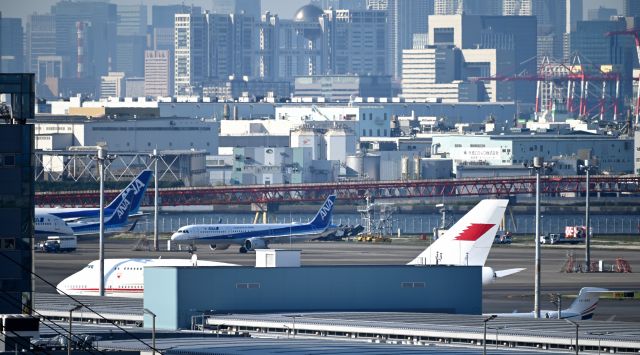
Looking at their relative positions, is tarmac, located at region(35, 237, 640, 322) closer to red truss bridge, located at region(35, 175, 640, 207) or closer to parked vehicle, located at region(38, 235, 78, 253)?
parked vehicle, located at region(38, 235, 78, 253)

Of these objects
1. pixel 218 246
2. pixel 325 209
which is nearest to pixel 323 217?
pixel 325 209

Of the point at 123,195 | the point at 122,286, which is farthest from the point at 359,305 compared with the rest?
the point at 123,195

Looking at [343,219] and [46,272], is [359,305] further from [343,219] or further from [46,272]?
[343,219]

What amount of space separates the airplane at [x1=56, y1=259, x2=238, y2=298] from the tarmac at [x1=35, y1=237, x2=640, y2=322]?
18.5 ft

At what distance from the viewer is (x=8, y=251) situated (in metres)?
40.6

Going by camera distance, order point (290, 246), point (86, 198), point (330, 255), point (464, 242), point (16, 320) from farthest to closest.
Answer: point (86, 198), point (290, 246), point (330, 255), point (464, 242), point (16, 320)

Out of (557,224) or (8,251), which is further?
(557,224)

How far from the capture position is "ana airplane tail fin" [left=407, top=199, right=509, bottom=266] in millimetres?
65188

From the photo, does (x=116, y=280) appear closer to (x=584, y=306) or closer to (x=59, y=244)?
(x=584, y=306)

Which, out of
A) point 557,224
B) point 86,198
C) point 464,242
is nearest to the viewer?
point 464,242

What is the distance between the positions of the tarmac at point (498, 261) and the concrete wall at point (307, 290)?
10.1 metres

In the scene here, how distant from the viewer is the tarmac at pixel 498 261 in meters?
75.7

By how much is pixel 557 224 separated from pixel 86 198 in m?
49.6

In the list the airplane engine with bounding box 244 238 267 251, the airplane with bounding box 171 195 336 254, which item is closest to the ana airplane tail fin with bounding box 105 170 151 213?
the airplane with bounding box 171 195 336 254
